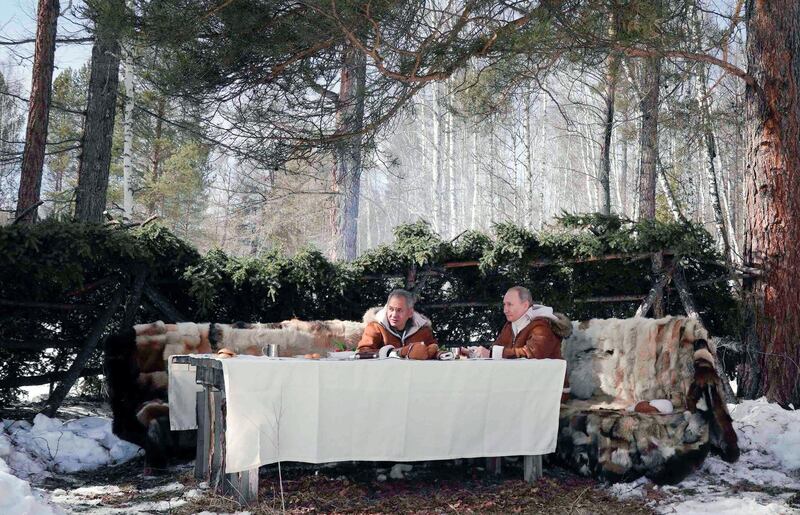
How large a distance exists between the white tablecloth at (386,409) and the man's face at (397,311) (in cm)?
106

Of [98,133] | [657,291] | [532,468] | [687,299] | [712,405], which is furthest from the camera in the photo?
[98,133]

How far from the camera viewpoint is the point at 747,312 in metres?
7.15

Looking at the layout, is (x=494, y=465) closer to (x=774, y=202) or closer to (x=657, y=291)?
(x=657, y=291)

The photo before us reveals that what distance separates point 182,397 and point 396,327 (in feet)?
4.88

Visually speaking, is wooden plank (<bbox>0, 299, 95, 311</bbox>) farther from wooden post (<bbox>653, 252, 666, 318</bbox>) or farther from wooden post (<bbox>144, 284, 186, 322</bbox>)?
wooden post (<bbox>653, 252, 666, 318</bbox>)

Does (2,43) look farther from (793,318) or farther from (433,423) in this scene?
(793,318)

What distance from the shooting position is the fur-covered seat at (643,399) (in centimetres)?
483

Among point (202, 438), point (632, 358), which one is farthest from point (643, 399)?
point (202, 438)

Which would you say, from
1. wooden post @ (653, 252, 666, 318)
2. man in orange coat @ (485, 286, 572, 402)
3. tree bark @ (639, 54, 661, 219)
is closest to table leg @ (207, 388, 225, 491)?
man in orange coat @ (485, 286, 572, 402)

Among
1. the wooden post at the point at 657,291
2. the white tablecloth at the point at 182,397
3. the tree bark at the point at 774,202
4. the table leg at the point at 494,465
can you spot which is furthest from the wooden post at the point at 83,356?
the tree bark at the point at 774,202

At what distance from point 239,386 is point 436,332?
407 cm

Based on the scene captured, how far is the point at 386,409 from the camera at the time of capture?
4379mm

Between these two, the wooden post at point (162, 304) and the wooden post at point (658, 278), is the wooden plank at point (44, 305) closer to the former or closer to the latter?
the wooden post at point (162, 304)

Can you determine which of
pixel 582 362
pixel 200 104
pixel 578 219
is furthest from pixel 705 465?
pixel 200 104
